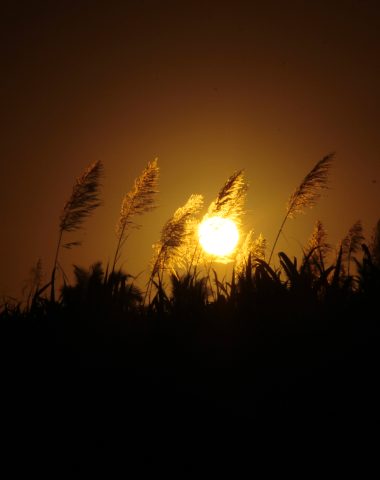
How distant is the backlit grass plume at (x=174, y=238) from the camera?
15.6 feet

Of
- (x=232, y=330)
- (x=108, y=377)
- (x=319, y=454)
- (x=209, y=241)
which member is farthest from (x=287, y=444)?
(x=209, y=241)

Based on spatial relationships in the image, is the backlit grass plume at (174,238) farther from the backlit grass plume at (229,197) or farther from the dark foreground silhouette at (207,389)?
the dark foreground silhouette at (207,389)

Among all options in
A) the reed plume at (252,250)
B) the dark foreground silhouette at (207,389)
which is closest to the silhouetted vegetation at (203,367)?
the dark foreground silhouette at (207,389)

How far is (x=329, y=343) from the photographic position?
145cm

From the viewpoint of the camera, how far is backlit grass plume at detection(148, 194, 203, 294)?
4750 mm

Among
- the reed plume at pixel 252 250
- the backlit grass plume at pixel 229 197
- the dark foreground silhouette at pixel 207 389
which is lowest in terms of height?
the dark foreground silhouette at pixel 207 389

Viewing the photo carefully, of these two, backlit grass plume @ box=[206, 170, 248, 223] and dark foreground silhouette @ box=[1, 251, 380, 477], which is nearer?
dark foreground silhouette @ box=[1, 251, 380, 477]

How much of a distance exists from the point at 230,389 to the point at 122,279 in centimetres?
188

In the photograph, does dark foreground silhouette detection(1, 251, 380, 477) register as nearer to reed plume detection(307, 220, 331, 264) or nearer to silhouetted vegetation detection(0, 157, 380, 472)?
silhouetted vegetation detection(0, 157, 380, 472)

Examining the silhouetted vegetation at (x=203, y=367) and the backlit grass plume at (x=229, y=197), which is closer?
the silhouetted vegetation at (x=203, y=367)

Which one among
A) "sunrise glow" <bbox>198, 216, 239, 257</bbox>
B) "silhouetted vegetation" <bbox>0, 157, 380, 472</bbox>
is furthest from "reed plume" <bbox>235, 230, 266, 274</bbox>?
"silhouetted vegetation" <bbox>0, 157, 380, 472</bbox>

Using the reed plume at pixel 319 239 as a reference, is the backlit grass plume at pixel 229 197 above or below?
above

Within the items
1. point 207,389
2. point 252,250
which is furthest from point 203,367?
point 252,250

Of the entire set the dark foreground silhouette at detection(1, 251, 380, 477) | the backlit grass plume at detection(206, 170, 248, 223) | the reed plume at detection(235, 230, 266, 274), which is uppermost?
the backlit grass plume at detection(206, 170, 248, 223)
